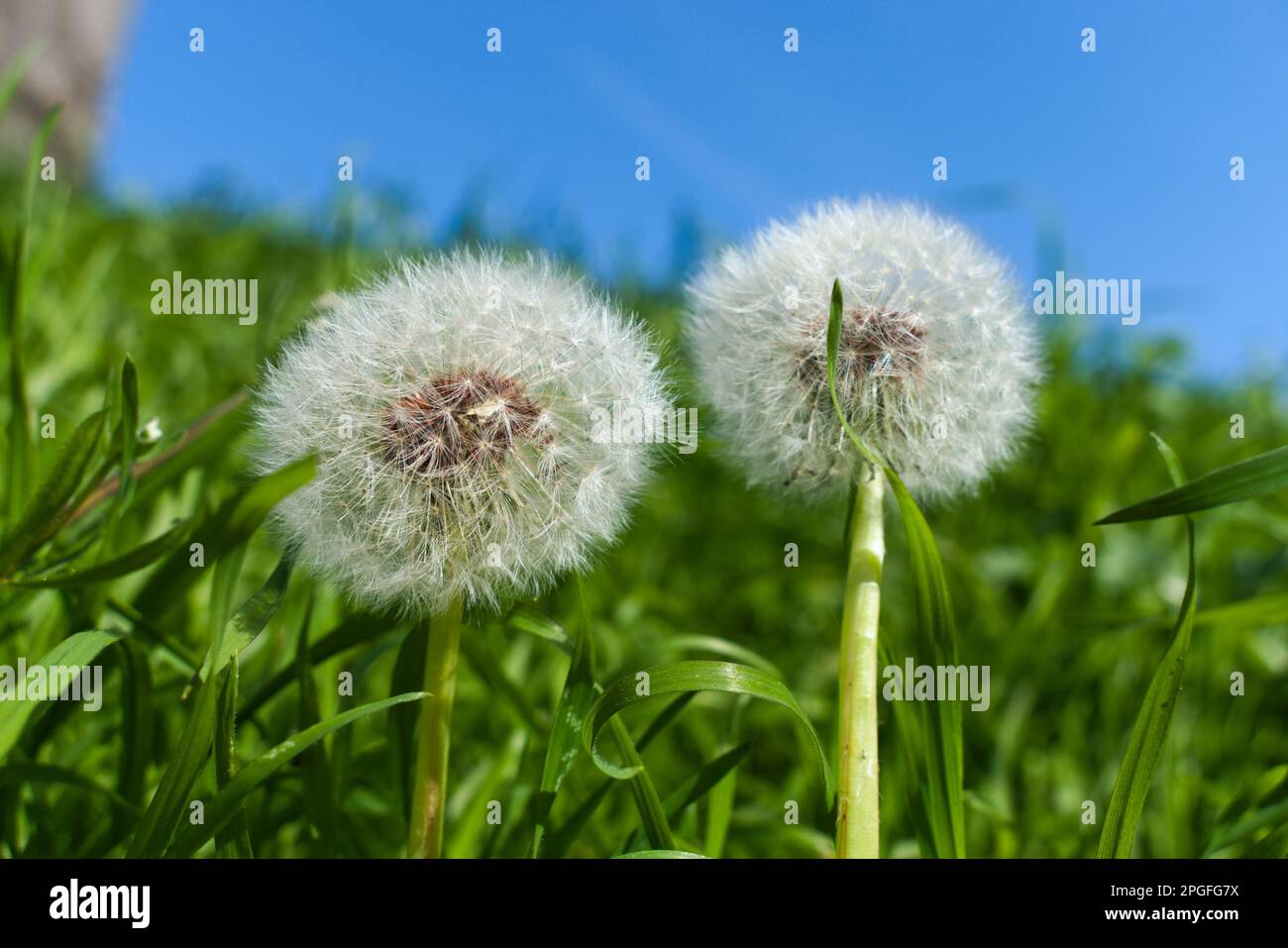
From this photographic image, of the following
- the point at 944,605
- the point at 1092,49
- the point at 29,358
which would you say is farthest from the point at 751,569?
the point at 29,358

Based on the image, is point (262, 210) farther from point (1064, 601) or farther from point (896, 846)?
point (896, 846)

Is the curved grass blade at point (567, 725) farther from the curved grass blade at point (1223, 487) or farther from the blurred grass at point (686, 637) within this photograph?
the curved grass blade at point (1223, 487)

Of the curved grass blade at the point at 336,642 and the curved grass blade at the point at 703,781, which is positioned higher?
the curved grass blade at the point at 336,642

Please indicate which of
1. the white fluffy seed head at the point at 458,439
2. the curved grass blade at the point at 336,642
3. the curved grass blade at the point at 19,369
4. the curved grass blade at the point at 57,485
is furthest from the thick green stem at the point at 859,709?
the curved grass blade at the point at 19,369

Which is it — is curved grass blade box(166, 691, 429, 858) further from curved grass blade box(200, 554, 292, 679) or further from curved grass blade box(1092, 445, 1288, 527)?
curved grass blade box(1092, 445, 1288, 527)

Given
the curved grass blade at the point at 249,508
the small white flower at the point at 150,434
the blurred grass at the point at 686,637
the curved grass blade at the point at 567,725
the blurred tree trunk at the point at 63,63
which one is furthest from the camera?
the blurred tree trunk at the point at 63,63

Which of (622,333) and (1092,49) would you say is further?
(1092,49)
